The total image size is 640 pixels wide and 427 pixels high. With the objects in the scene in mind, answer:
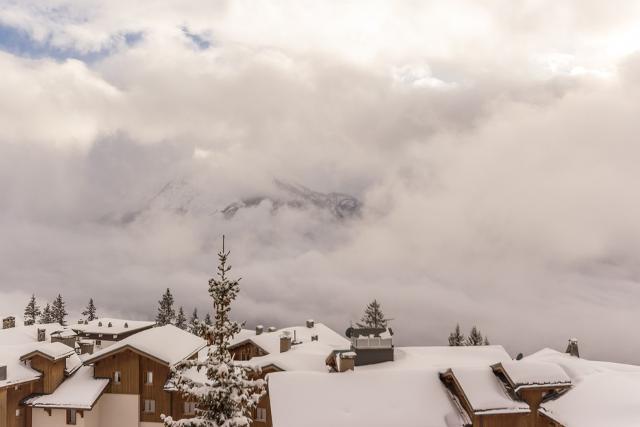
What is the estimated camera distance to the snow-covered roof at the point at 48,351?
40688mm

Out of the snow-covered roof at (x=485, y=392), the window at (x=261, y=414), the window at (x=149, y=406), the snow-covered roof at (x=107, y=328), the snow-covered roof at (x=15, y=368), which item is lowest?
the window at (x=261, y=414)

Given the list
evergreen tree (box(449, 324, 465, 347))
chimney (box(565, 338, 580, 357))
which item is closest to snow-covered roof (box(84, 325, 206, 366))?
chimney (box(565, 338, 580, 357))

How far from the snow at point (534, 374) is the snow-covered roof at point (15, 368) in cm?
3827

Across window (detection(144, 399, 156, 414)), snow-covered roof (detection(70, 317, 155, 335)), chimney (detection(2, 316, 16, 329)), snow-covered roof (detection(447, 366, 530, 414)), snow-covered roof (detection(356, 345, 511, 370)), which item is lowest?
window (detection(144, 399, 156, 414))

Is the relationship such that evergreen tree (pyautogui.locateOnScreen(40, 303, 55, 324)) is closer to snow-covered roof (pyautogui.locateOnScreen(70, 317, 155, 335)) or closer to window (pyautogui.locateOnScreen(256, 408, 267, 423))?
snow-covered roof (pyautogui.locateOnScreen(70, 317, 155, 335))

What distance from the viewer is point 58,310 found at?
131 meters

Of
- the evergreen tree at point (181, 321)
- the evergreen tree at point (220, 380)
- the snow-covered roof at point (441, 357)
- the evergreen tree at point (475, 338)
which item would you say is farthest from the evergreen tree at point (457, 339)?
the evergreen tree at point (220, 380)

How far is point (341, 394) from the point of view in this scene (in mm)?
35562

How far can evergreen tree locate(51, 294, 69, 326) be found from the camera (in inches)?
5113

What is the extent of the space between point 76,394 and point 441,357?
3299 centimetres

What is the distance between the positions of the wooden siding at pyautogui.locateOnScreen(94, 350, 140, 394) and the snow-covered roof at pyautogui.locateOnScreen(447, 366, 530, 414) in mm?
27217

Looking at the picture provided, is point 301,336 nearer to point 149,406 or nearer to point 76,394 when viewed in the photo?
point 149,406

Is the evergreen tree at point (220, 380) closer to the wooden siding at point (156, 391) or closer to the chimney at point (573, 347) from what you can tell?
the wooden siding at point (156, 391)

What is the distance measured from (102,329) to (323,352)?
166ft
